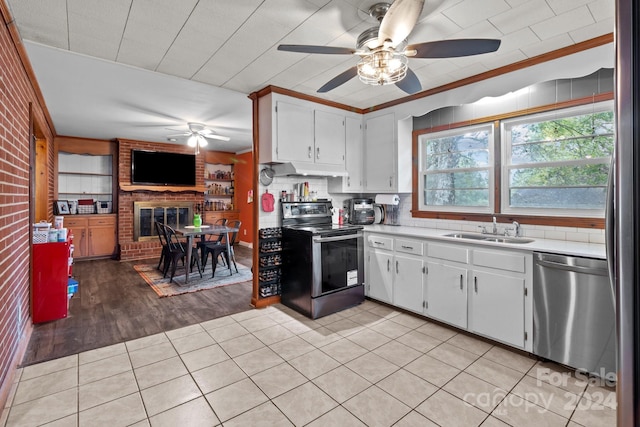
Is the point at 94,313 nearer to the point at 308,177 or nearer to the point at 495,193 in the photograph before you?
the point at 308,177

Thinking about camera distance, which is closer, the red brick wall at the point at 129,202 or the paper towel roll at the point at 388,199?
the paper towel roll at the point at 388,199

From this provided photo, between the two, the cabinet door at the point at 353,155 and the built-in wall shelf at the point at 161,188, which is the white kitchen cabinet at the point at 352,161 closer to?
the cabinet door at the point at 353,155

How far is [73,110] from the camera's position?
445cm

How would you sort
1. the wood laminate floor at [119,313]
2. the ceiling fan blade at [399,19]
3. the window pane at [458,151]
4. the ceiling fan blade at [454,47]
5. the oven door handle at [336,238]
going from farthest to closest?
1. the window pane at [458,151]
2. the oven door handle at [336,238]
3. the wood laminate floor at [119,313]
4. the ceiling fan blade at [454,47]
5. the ceiling fan blade at [399,19]

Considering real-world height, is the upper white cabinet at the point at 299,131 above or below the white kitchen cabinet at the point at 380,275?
above

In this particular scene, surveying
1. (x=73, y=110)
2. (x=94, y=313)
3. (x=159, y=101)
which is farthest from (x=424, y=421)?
(x=73, y=110)

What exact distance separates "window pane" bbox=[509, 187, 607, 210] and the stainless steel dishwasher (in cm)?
79

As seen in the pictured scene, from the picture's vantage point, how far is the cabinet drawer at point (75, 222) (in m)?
6.00

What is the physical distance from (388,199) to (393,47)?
2.34 metres

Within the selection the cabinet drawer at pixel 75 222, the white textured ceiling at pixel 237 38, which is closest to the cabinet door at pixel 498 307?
the white textured ceiling at pixel 237 38

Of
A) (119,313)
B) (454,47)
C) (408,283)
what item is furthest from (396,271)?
(119,313)

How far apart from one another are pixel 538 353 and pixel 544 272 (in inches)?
24.3

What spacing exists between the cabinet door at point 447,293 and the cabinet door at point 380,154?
126cm

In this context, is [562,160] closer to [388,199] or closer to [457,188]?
[457,188]
